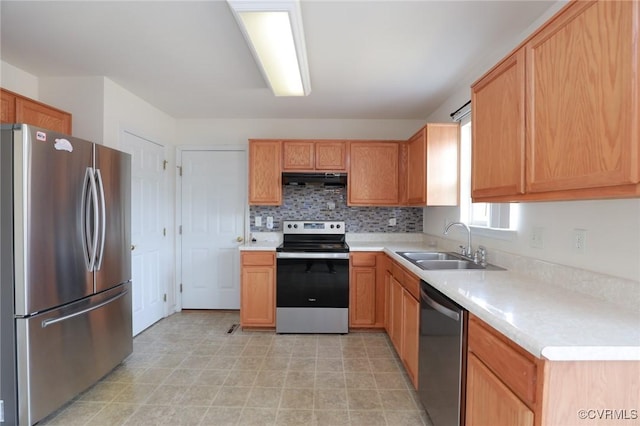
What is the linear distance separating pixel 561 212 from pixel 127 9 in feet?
8.67

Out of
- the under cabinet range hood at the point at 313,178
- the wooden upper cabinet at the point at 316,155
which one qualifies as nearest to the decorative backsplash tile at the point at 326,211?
the under cabinet range hood at the point at 313,178

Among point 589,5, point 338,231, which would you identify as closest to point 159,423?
point 338,231

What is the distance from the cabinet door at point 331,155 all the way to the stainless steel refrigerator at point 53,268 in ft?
6.37

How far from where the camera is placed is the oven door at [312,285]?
3000 mm

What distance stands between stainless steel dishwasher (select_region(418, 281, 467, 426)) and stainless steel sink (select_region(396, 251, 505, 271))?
1.16 ft

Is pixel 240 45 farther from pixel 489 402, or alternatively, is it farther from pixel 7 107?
pixel 489 402

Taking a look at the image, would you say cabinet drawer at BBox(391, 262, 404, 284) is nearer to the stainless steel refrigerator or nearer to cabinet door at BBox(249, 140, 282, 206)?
cabinet door at BBox(249, 140, 282, 206)

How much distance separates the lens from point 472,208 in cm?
251

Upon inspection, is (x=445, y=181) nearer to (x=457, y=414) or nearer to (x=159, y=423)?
(x=457, y=414)

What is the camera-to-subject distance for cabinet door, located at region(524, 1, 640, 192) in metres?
0.87

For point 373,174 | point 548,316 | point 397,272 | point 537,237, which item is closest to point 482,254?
point 537,237

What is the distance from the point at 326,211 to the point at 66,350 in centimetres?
260

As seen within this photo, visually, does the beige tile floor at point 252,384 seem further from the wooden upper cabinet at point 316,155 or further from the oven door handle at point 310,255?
the wooden upper cabinet at point 316,155

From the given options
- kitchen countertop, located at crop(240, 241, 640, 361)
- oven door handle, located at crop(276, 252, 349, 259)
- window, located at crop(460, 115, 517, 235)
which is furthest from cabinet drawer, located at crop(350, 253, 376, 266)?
kitchen countertop, located at crop(240, 241, 640, 361)
